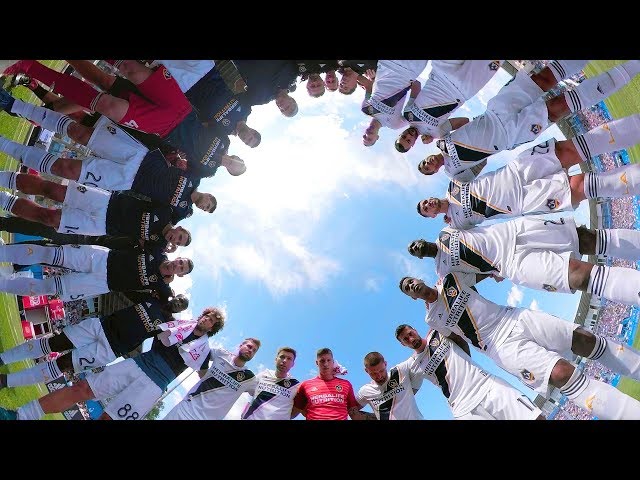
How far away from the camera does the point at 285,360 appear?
7.79m

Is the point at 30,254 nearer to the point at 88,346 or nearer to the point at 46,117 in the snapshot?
the point at 88,346

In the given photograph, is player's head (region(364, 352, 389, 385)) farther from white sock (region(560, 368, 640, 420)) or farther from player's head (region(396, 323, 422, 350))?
white sock (region(560, 368, 640, 420))

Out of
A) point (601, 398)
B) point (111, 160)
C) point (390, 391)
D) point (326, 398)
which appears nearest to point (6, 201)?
point (111, 160)

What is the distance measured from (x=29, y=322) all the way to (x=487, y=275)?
39.6 ft

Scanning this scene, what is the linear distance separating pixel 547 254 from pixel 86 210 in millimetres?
7632

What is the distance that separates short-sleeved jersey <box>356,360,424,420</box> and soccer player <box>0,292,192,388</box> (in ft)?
11.3

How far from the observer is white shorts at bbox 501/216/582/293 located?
6.23 m

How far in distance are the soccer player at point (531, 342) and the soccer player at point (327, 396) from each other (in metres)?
1.96

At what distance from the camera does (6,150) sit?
7172mm

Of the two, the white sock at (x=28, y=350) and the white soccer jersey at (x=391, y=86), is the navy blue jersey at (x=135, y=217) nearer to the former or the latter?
the white sock at (x=28, y=350)

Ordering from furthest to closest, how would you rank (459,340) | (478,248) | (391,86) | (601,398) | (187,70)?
(391,86)
(459,340)
(478,248)
(187,70)
(601,398)

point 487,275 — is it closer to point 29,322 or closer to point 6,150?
point 6,150

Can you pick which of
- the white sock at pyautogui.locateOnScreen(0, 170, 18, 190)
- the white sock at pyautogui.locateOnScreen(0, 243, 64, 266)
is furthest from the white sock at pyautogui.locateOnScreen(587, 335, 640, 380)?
the white sock at pyautogui.locateOnScreen(0, 170, 18, 190)

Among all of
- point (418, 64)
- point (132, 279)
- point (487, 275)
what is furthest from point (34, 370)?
point (418, 64)
